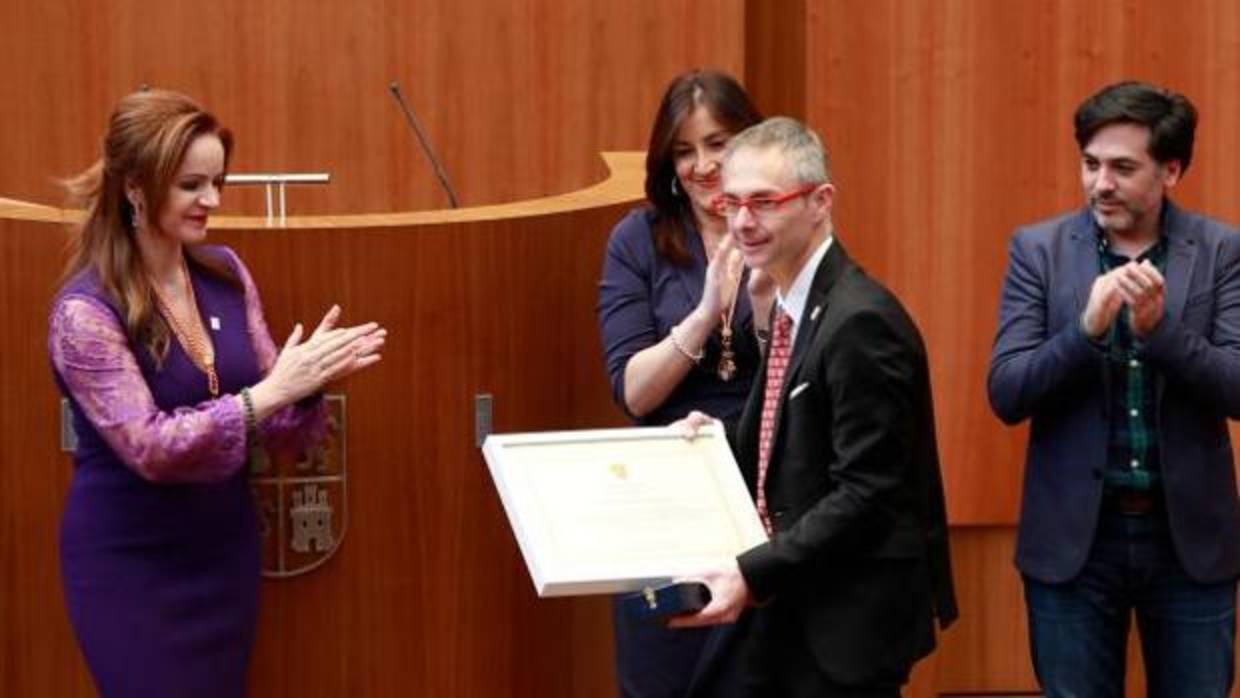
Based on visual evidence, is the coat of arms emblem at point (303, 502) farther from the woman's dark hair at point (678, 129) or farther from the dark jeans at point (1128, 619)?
the dark jeans at point (1128, 619)

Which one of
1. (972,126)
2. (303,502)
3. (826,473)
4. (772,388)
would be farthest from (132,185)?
(972,126)

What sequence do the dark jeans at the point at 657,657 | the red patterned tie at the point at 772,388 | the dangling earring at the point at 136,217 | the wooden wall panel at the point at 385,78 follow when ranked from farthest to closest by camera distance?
the wooden wall panel at the point at 385,78 < the dark jeans at the point at 657,657 < the dangling earring at the point at 136,217 < the red patterned tie at the point at 772,388

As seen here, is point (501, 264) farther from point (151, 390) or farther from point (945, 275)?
point (945, 275)

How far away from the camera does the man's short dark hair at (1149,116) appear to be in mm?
4914

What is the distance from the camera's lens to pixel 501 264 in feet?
18.1

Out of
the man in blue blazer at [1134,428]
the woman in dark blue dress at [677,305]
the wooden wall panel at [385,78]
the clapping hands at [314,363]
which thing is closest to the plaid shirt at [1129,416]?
the man in blue blazer at [1134,428]

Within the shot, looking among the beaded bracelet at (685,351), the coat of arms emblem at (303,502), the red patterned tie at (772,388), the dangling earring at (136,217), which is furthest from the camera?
the coat of arms emblem at (303,502)

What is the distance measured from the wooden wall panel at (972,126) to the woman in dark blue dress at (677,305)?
5.61 feet

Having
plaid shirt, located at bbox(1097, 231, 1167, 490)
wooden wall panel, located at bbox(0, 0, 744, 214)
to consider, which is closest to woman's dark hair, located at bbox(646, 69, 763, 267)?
plaid shirt, located at bbox(1097, 231, 1167, 490)

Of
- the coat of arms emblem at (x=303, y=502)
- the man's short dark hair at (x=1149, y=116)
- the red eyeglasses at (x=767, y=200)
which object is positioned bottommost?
the coat of arms emblem at (x=303, y=502)

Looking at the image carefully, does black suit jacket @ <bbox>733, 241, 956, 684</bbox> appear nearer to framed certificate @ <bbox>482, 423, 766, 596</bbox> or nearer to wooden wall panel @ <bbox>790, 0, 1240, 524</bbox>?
framed certificate @ <bbox>482, 423, 766, 596</bbox>

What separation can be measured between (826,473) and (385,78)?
388 centimetres

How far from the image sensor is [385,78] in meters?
7.80

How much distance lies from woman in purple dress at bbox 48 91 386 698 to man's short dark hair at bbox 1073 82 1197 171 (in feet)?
4.60
